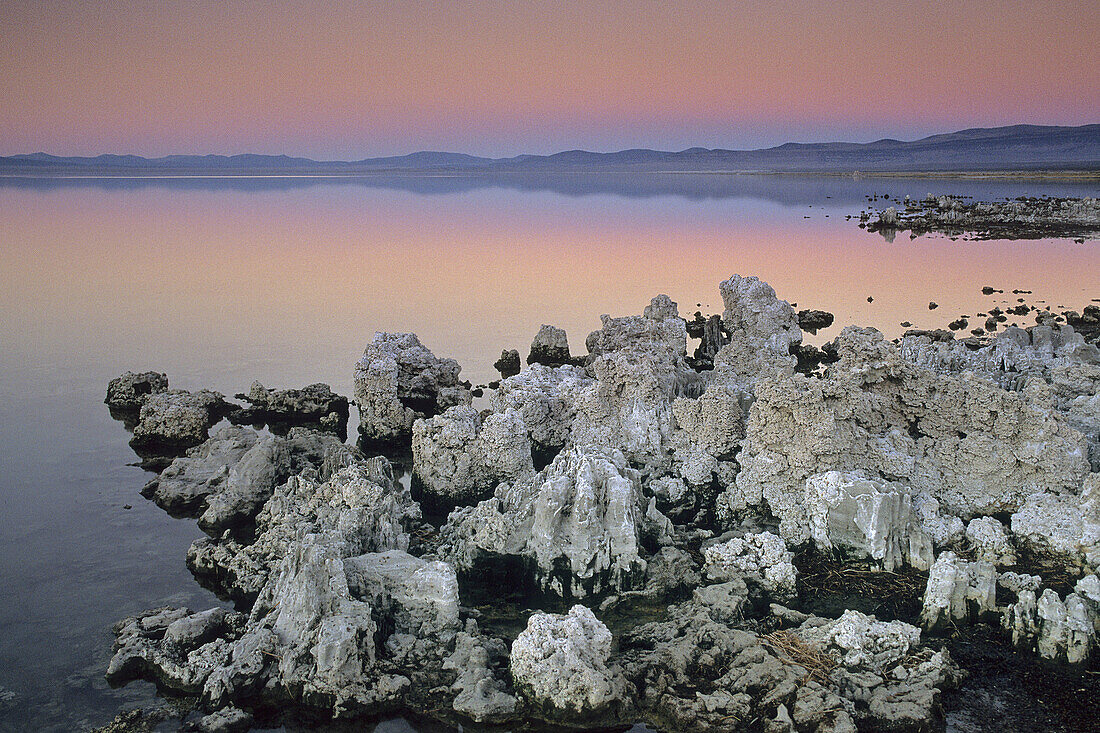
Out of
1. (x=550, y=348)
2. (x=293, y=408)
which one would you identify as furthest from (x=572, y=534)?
(x=550, y=348)

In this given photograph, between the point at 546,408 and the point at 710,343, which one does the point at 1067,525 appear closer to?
the point at 546,408

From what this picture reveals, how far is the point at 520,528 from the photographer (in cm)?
954

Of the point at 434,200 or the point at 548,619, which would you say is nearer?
the point at 548,619

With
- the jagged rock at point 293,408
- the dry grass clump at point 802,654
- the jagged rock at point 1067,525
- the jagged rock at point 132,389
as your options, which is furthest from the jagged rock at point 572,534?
the jagged rock at point 132,389

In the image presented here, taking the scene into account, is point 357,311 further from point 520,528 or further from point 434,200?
point 434,200

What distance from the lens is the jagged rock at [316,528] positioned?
959 cm

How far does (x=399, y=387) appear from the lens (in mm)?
15781

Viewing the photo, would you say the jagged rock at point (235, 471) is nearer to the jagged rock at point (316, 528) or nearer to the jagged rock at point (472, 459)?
the jagged rock at point (316, 528)

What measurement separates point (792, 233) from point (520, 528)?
35.9 meters

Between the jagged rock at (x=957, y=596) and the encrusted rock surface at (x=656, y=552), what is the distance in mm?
20

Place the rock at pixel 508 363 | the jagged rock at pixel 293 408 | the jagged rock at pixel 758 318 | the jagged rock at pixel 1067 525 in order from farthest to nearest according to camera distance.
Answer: the rock at pixel 508 363 < the jagged rock at pixel 758 318 < the jagged rock at pixel 293 408 < the jagged rock at pixel 1067 525

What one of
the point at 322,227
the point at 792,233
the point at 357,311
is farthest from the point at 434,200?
the point at 357,311

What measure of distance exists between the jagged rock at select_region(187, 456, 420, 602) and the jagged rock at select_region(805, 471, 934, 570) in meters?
4.65

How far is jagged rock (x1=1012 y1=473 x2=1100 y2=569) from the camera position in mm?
8945
